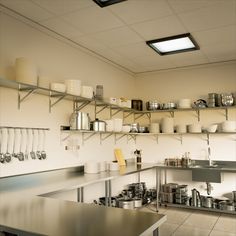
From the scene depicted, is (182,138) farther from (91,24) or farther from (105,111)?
(91,24)

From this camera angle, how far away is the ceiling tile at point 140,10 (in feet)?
7.97

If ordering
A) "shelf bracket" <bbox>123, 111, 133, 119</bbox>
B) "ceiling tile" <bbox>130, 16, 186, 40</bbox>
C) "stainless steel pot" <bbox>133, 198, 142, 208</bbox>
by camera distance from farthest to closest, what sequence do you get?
"shelf bracket" <bbox>123, 111, 133, 119</bbox>, "stainless steel pot" <bbox>133, 198, 142, 208</bbox>, "ceiling tile" <bbox>130, 16, 186, 40</bbox>

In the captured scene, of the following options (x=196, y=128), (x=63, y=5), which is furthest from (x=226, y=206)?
(x=63, y=5)

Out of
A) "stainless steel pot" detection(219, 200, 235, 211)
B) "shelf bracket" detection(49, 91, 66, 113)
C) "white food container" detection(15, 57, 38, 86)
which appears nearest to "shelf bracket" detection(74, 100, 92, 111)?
"shelf bracket" detection(49, 91, 66, 113)

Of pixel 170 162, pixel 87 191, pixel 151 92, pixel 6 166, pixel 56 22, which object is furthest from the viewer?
pixel 151 92

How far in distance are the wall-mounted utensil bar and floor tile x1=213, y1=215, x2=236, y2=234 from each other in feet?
7.94

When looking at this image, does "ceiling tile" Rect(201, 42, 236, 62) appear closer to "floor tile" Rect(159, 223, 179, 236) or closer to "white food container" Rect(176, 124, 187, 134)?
"white food container" Rect(176, 124, 187, 134)

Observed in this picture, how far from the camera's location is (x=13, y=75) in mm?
2521

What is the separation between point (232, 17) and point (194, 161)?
8.11 feet

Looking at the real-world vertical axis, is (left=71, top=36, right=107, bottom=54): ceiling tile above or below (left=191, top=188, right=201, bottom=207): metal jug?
above

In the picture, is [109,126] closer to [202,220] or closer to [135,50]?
[135,50]

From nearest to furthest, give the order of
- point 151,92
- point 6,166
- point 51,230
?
point 51,230
point 6,166
point 151,92

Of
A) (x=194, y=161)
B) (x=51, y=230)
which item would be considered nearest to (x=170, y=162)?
(x=194, y=161)

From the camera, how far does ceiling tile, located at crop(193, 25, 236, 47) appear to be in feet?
9.95
